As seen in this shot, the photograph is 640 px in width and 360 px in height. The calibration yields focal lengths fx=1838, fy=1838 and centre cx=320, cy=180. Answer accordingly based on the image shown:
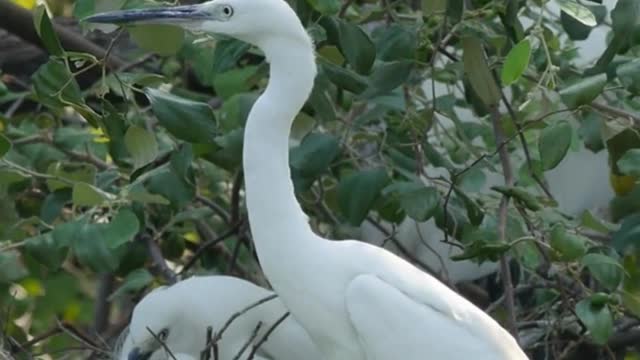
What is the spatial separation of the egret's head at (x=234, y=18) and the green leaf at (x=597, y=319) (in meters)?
0.59

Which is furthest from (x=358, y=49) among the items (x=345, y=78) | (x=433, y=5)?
(x=433, y=5)

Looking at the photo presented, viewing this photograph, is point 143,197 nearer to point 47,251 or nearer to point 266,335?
point 47,251

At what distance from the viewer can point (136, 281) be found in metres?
3.19

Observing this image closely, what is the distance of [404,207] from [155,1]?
1.75ft

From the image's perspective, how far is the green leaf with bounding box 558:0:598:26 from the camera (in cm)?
275

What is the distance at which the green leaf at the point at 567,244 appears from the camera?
Result: 2.80m

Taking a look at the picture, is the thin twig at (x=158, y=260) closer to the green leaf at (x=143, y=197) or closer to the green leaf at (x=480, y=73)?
the green leaf at (x=143, y=197)

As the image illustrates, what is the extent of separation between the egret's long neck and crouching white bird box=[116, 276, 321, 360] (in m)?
0.36

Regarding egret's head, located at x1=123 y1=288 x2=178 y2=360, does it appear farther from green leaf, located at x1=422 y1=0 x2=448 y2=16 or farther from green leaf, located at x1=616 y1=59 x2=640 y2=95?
green leaf, located at x1=616 y1=59 x2=640 y2=95

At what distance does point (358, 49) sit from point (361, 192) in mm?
273

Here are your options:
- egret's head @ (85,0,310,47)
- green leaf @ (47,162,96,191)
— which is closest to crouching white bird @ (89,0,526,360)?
egret's head @ (85,0,310,47)

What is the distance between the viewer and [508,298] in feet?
9.66

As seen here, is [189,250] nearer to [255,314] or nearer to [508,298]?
[255,314]

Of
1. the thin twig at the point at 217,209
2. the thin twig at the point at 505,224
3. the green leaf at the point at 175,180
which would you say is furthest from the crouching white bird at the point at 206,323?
the thin twig at the point at 505,224
